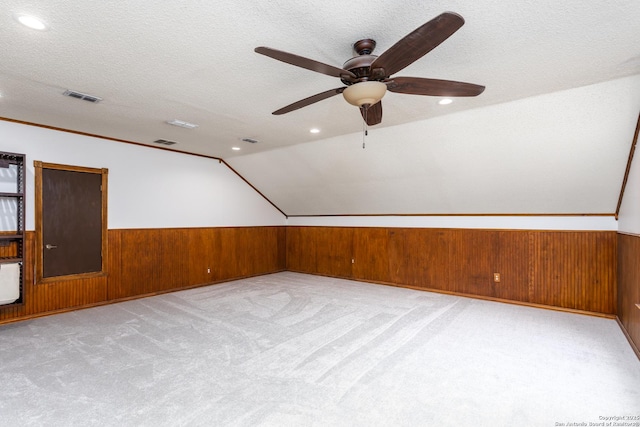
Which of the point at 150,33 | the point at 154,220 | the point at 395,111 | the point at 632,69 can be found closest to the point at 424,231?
the point at 395,111

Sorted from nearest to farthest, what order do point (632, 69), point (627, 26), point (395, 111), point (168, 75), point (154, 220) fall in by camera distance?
1. point (627, 26)
2. point (632, 69)
3. point (168, 75)
4. point (395, 111)
5. point (154, 220)

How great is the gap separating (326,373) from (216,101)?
269 centimetres

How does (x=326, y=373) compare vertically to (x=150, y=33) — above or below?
below

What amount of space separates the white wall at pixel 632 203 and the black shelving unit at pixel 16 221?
6.44 meters

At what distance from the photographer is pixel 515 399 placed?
2250mm

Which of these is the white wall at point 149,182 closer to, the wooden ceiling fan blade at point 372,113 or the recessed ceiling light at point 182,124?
the recessed ceiling light at point 182,124

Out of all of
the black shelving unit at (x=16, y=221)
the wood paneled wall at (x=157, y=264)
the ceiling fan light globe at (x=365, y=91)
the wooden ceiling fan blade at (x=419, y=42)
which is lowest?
the wood paneled wall at (x=157, y=264)

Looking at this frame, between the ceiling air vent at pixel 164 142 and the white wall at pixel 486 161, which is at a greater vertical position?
the ceiling air vent at pixel 164 142

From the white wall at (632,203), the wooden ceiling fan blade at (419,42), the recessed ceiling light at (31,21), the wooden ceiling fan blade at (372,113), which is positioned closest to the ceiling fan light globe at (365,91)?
the wooden ceiling fan blade at (419,42)

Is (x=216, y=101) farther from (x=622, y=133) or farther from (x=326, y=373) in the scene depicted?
(x=622, y=133)

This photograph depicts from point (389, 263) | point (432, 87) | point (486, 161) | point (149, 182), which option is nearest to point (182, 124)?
point (149, 182)

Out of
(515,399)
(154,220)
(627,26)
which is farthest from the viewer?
(154,220)

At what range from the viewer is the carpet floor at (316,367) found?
2100 mm

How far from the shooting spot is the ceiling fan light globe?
6.81 ft
